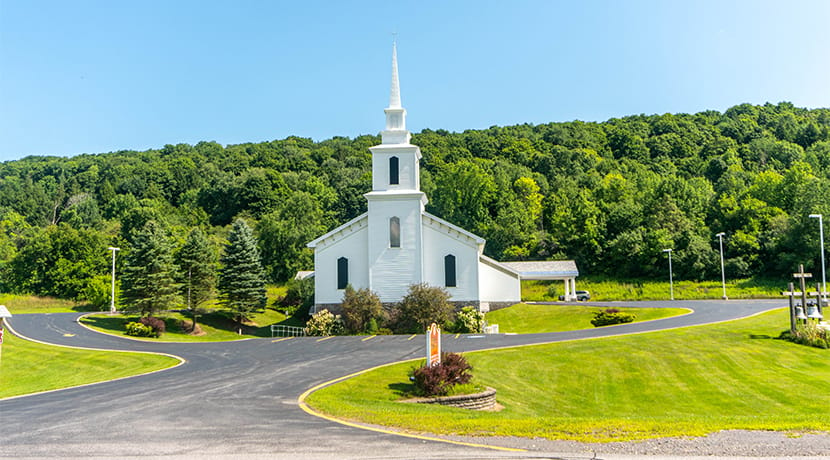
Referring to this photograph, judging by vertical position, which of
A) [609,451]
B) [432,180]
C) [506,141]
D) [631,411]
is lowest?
[631,411]

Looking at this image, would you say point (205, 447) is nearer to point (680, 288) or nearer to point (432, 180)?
point (680, 288)

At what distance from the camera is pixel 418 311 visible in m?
39.8

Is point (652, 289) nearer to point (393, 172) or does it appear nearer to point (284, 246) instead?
point (393, 172)

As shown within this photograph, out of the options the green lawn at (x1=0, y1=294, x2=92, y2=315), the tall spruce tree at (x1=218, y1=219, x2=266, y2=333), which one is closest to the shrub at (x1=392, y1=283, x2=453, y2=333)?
the tall spruce tree at (x1=218, y1=219, x2=266, y2=333)

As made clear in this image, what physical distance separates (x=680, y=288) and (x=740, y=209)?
17.5 m

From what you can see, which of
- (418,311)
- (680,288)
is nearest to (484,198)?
(680,288)

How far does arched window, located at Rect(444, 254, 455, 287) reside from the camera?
4319cm

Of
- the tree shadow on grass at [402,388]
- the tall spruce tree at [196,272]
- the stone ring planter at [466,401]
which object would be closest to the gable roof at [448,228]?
the tall spruce tree at [196,272]

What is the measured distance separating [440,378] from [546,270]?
1949 inches

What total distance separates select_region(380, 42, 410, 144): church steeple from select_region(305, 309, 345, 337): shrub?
13.5 metres

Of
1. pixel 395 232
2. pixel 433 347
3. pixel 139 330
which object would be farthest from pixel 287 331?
pixel 433 347

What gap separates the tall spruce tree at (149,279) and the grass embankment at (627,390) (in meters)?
26.1

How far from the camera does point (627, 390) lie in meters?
21.3

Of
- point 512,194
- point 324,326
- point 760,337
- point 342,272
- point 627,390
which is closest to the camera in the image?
point 627,390
